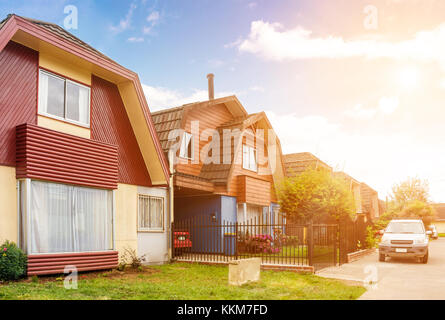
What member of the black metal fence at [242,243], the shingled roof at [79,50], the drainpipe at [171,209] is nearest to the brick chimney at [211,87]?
the black metal fence at [242,243]

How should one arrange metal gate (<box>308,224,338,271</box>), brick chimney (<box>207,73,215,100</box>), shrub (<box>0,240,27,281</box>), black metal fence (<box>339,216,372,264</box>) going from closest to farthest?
shrub (<box>0,240,27,281</box>) < metal gate (<box>308,224,338,271</box>) < black metal fence (<box>339,216,372,264</box>) < brick chimney (<box>207,73,215,100</box>)

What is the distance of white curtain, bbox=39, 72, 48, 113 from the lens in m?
11.6

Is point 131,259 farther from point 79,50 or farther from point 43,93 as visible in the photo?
point 79,50

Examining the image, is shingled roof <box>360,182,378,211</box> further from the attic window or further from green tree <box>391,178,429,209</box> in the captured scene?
the attic window

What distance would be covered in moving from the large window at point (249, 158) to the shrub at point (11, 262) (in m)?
13.3

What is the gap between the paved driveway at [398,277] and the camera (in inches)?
365

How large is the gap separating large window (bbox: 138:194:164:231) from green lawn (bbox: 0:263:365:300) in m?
2.86

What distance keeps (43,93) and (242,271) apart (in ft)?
23.7

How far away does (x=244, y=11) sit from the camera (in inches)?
598

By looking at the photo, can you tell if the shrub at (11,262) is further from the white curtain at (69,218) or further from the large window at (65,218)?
the white curtain at (69,218)

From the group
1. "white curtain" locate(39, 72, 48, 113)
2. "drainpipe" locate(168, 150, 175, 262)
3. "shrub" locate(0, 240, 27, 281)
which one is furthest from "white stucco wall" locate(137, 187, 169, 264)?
"shrub" locate(0, 240, 27, 281)

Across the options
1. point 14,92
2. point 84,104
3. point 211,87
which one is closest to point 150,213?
point 84,104

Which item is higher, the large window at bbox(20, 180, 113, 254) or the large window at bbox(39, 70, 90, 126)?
the large window at bbox(39, 70, 90, 126)

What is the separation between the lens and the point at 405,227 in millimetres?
18000
